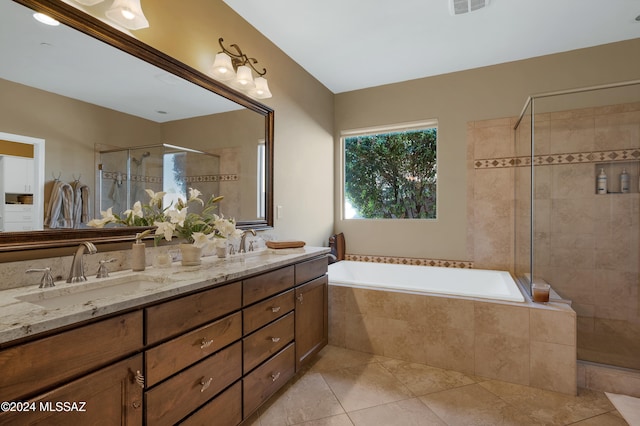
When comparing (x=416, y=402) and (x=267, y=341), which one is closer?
(x=267, y=341)

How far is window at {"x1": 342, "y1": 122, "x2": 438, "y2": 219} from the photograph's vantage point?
11.5ft

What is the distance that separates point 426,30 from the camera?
256 cm

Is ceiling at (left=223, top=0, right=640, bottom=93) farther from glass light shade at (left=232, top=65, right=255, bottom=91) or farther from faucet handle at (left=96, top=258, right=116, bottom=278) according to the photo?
faucet handle at (left=96, top=258, right=116, bottom=278)

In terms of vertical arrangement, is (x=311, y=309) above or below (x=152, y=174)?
below

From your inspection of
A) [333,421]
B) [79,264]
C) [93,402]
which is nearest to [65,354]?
[93,402]

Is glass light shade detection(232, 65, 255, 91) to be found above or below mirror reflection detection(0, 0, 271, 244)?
above

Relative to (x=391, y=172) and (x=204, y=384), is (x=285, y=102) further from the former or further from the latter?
(x=204, y=384)

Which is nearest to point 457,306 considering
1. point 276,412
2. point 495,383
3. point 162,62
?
point 495,383

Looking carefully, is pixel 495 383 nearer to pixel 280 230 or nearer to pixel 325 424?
pixel 325 424

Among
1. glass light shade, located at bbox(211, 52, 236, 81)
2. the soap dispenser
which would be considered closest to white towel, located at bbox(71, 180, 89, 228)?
the soap dispenser

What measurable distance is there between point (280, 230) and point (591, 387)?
2.42 meters

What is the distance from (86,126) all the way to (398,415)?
218 centimetres

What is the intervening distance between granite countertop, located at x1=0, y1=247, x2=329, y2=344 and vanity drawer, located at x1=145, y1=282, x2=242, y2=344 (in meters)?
0.04

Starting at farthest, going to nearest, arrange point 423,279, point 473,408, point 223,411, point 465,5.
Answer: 1. point 423,279
2. point 465,5
3. point 473,408
4. point 223,411
